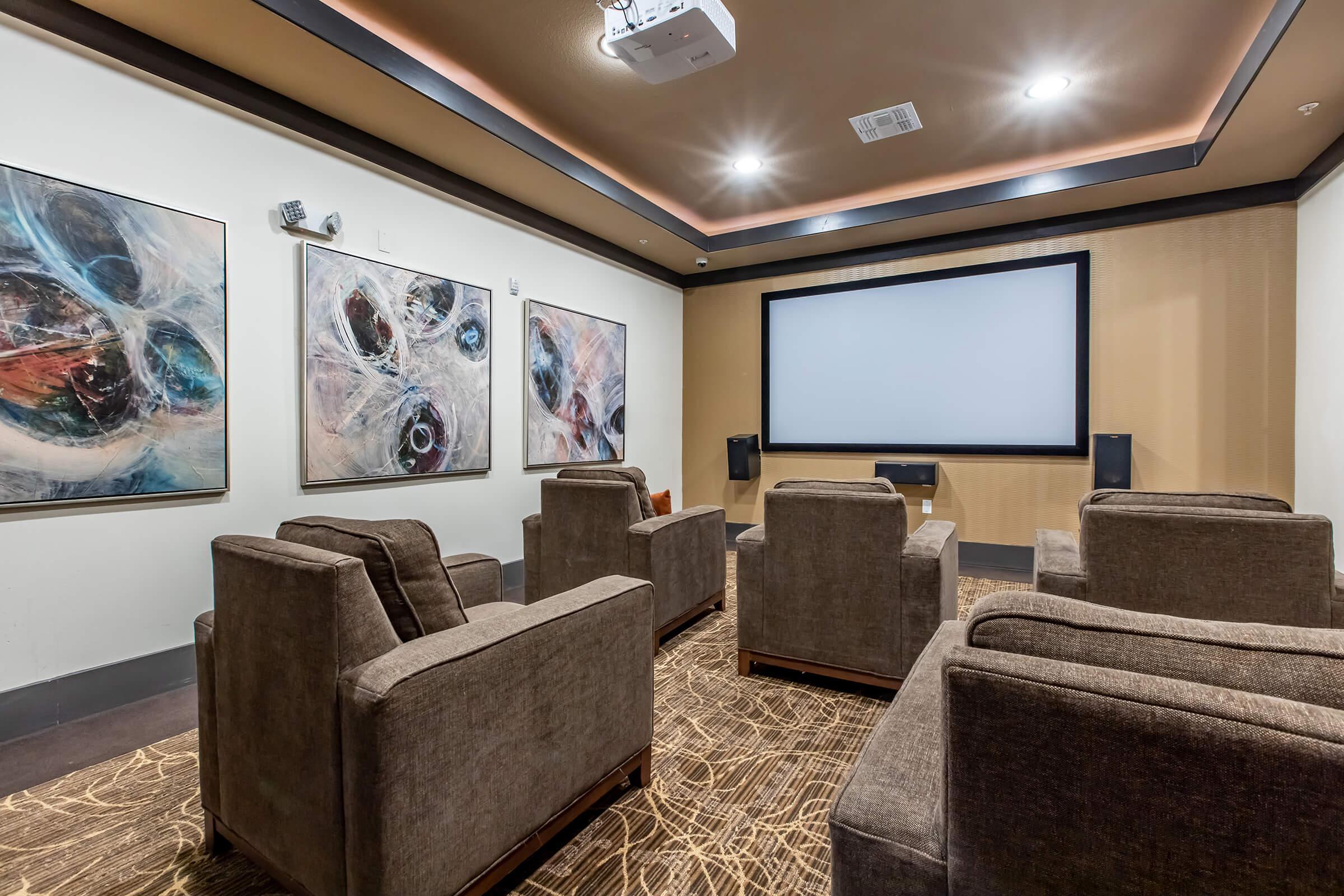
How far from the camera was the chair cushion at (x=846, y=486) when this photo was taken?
2553 mm

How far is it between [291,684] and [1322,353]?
5300 millimetres

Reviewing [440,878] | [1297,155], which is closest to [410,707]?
[440,878]

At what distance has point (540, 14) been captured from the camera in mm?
2732

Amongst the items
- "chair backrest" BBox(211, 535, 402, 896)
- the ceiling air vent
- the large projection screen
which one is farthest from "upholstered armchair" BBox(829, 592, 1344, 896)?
the large projection screen

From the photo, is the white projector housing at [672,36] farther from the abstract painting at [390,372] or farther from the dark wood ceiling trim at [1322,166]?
the dark wood ceiling trim at [1322,166]

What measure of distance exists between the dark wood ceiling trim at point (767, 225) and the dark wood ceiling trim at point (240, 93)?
59 centimetres

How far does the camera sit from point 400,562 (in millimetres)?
1469

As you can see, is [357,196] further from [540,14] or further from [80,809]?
[80,809]

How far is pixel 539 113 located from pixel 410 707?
3.46m

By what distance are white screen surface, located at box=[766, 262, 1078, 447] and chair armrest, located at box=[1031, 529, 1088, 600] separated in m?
2.71

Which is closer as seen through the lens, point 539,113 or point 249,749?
point 249,749

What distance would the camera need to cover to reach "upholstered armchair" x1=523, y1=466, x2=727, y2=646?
312cm

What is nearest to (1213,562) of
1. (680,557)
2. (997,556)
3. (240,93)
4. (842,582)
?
(842,582)

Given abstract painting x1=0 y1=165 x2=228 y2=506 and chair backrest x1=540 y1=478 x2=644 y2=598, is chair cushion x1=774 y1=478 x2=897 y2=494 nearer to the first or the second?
chair backrest x1=540 y1=478 x2=644 y2=598
